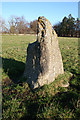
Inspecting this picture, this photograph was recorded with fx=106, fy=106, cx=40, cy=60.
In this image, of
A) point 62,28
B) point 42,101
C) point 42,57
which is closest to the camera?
point 42,101

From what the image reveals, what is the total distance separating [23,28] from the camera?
7606 centimetres

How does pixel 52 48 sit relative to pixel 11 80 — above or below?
above

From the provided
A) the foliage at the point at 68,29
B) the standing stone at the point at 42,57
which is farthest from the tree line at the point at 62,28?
the standing stone at the point at 42,57

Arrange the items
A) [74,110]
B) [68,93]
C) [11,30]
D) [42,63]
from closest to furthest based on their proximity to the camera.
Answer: [74,110], [68,93], [42,63], [11,30]

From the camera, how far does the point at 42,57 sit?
534 centimetres

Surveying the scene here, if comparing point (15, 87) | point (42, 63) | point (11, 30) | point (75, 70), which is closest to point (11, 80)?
point (15, 87)

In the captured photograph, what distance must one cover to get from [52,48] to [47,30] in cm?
97

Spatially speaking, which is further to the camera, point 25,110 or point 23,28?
point 23,28

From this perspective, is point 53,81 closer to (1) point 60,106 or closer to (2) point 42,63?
(2) point 42,63

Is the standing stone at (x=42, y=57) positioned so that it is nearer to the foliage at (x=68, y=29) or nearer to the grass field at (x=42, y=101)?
the grass field at (x=42, y=101)

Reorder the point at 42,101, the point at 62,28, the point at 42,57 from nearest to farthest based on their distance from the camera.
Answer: the point at 42,101
the point at 42,57
the point at 62,28

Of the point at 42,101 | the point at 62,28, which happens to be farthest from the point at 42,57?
the point at 62,28

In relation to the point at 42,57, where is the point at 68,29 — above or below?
above

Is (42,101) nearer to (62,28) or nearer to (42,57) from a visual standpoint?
(42,57)
